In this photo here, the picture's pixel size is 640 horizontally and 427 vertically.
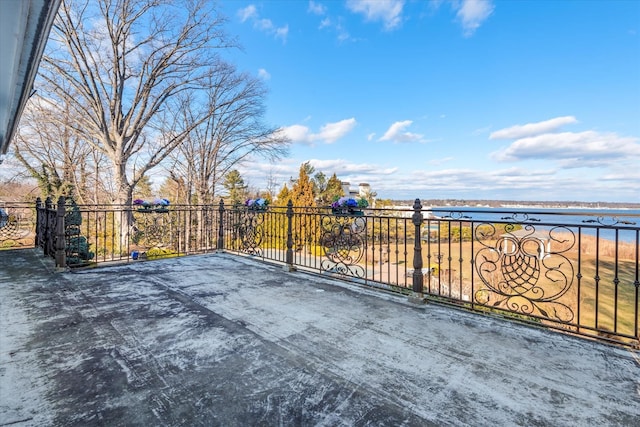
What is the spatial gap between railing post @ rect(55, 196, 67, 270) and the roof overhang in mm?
2627

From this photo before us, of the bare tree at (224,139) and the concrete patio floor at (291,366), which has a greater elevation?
the bare tree at (224,139)

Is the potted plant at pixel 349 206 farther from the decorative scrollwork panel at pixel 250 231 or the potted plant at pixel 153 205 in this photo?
the potted plant at pixel 153 205

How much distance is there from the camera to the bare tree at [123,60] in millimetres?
9469

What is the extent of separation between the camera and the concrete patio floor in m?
1.43

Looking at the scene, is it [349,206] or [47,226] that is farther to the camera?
[47,226]

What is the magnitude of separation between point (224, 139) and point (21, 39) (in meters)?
16.1

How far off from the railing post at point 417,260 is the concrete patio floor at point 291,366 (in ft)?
0.53

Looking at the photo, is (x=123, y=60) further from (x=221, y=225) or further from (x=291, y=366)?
(x=291, y=366)

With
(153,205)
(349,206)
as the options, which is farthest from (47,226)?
(349,206)

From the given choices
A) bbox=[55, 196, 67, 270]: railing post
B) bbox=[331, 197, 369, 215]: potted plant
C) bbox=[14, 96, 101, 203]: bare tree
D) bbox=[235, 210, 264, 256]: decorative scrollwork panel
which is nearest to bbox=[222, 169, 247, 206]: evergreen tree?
bbox=[14, 96, 101, 203]: bare tree

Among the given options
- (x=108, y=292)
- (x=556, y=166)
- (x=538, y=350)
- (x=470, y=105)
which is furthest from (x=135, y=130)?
(x=556, y=166)

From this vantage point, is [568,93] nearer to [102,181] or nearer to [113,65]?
[113,65]

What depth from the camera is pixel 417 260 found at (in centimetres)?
334

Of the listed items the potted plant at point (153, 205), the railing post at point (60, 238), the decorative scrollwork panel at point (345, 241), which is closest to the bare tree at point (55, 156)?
the potted plant at point (153, 205)
